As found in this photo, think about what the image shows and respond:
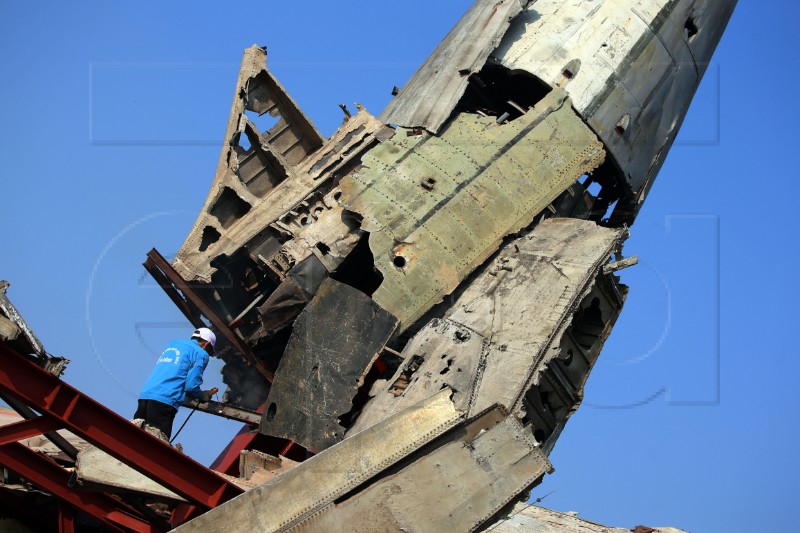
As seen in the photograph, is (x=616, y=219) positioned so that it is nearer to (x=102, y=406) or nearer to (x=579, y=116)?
(x=579, y=116)

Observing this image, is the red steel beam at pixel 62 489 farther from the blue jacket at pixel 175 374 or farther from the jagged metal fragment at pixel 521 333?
the jagged metal fragment at pixel 521 333

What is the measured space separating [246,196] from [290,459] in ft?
11.7

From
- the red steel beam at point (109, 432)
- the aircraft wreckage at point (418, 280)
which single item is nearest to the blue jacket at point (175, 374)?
the aircraft wreckage at point (418, 280)

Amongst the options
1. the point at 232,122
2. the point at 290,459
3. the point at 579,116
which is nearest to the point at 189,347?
the point at 290,459

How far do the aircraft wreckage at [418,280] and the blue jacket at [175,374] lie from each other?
1039mm

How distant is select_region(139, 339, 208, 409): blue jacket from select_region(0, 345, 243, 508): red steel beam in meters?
1.64

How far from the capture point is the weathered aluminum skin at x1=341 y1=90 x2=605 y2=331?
1290cm

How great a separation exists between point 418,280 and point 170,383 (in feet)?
10.9

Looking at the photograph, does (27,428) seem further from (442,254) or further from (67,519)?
(442,254)

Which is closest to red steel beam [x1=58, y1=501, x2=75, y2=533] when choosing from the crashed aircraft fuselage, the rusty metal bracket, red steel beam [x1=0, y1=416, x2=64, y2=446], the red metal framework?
the red metal framework

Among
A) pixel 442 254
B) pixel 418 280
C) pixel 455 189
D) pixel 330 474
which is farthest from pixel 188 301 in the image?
pixel 330 474

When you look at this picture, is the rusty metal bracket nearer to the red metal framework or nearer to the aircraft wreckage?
the aircraft wreckage

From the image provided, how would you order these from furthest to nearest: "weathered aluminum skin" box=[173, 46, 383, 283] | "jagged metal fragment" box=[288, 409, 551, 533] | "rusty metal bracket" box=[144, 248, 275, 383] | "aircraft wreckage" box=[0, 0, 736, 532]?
1. "weathered aluminum skin" box=[173, 46, 383, 283]
2. "rusty metal bracket" box=[144, 248, 275, 383]
3. "aircraft wreckage" box=[0, 0, 736, 532]
4. "jagged metal fragment" box=[288, 409, 551, 533]

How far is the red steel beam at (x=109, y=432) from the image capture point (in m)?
9.03
